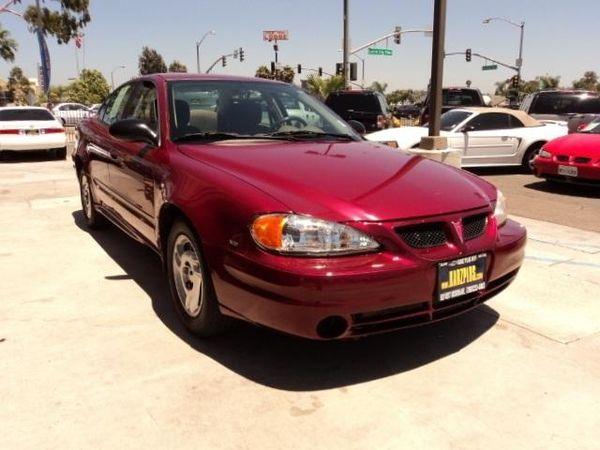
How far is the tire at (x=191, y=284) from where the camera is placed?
315cm

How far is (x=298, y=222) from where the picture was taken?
2.69m

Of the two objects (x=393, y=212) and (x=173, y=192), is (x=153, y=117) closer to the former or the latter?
(x=173, y=192)

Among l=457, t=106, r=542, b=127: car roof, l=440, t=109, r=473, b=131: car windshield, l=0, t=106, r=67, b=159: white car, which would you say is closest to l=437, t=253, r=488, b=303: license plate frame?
l=440, t=109, r=473, b=131: car windshield

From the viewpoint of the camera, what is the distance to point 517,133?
11.3 m

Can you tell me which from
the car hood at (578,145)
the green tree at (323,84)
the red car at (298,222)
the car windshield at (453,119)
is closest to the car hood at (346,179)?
the red car at (298,222)

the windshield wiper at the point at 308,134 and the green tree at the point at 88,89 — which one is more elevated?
the green tree at the point at 88,89

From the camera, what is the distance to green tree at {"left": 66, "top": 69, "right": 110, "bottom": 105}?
61.2m

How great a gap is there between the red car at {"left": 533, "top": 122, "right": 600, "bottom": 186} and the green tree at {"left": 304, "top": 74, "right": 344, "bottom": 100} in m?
23.0

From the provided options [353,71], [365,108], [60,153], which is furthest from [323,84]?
[60,153]

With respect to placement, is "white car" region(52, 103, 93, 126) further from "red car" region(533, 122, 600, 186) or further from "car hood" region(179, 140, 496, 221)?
"car hood" region(179, 140, 496, 221)

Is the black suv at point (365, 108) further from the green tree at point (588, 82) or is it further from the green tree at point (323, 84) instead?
the green tree at point (588, 82)

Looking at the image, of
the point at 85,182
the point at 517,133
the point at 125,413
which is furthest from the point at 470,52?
the point at 125,413

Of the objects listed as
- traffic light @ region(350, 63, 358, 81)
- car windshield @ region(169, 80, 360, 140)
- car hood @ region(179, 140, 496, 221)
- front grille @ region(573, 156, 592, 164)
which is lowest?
front grille @ region(573, 156, 592, 164)

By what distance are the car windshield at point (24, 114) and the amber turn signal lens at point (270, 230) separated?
1246 cm
